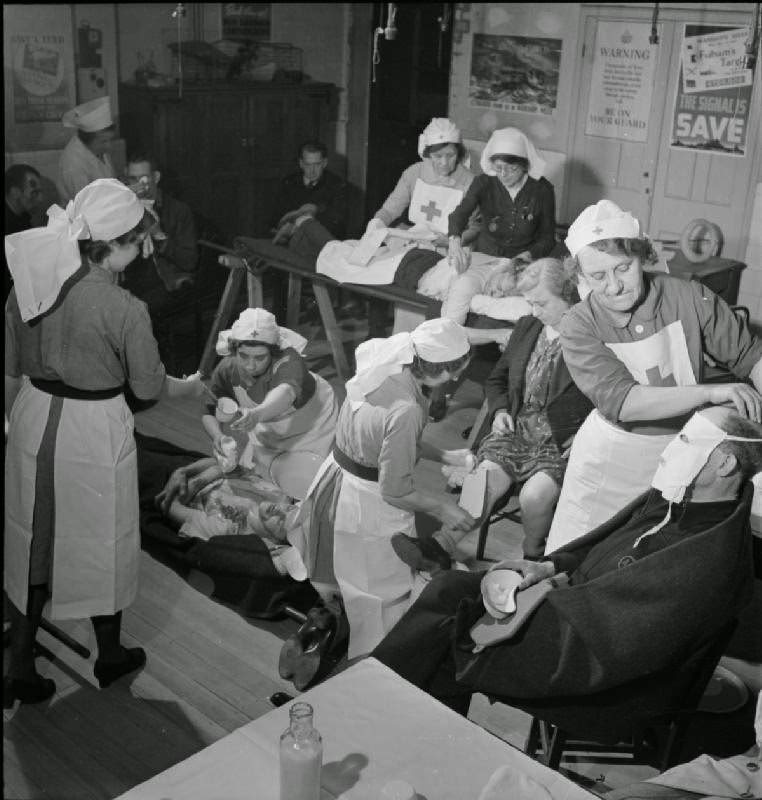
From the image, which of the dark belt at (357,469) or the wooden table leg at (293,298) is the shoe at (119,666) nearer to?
the dark belt at (357,469)

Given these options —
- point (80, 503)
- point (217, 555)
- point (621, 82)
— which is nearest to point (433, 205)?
point (621, 82)

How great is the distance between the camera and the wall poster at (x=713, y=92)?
131 inches

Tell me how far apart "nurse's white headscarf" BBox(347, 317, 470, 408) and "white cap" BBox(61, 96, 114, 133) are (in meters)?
1.30

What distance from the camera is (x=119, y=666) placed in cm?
281

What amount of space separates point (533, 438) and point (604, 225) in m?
0.82

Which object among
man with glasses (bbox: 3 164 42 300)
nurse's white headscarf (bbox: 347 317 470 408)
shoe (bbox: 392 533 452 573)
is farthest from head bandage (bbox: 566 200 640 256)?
man with glasses (bbox: 3 164 42 300)

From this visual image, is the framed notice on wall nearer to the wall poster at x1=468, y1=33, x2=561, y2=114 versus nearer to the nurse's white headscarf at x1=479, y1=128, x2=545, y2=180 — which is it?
the wall poster at x1=468, y1=33, x2=561, y2=114

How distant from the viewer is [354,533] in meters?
2.82

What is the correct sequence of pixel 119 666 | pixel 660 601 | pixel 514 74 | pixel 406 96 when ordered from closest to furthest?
pixel 660 601 → pixel 119 666 → pixel 406 96 → pixel 514 74

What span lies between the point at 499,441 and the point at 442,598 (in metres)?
0.88

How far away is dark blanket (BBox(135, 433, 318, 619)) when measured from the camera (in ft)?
10.1

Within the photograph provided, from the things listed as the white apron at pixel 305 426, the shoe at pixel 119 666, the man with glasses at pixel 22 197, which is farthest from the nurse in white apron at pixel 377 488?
the man with glasses at pixel 22 197

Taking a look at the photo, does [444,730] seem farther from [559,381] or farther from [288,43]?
[288,43]

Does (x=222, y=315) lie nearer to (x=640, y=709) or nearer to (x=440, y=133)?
(x=440, y=133)
